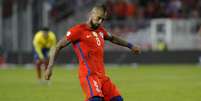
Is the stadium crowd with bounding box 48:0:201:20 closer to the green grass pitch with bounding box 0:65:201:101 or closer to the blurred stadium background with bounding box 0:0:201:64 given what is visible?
the blurred stadium background with bounding box 0:0:201:64

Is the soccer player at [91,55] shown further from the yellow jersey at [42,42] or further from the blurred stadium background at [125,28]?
the blurred stadium background at [125,28]

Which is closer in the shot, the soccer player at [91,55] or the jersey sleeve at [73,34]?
the soccer player at [91,55]

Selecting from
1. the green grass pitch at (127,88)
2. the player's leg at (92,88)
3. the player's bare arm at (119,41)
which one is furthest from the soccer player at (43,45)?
the player's leg at (92,88)

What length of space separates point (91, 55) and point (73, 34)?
17.7 inches

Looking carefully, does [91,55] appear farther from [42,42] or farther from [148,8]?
[148,8]

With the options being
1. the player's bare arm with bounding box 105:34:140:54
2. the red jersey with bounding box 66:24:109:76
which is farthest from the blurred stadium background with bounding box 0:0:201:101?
the red jersey with bounding box 66:24:109:76

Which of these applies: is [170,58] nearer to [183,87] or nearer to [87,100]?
[183,87]

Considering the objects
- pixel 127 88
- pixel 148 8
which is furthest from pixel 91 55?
pixel 148 8

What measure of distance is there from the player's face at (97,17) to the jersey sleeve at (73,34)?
0.92 feet

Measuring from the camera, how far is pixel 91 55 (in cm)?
1215

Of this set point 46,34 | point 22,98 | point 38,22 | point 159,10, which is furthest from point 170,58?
point 22,98

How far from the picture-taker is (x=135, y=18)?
4403 cm

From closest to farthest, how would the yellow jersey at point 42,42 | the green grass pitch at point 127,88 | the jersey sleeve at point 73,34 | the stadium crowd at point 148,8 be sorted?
the jersey sleeve at point 73,34 < the green grass pitch at point 127,88 < the yellow jersey at point 42,42 < the stadium crowd at point 148,8

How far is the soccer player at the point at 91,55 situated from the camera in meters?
11.8
